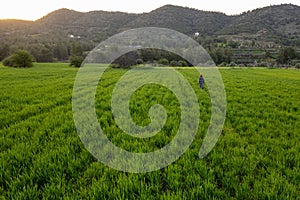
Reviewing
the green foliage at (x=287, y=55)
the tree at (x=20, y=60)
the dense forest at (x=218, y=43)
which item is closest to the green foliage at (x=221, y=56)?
the dense forest at (x=218, y=43)

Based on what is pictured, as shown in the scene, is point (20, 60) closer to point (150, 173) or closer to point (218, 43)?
point (150, 173)

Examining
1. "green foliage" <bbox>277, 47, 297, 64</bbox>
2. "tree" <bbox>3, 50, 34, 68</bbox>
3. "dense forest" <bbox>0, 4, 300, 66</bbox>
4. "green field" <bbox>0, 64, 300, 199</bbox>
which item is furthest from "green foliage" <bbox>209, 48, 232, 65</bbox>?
"green field" <bbox>0, 64, 300, 199</bbox>

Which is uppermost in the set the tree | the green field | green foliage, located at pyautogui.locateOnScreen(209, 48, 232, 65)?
green foliage, located at pyautogui.locateOnScreen(209, 48, 232, 65)

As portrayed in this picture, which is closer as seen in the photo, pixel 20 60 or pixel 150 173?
pixel 150 173

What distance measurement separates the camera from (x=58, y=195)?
3.01m

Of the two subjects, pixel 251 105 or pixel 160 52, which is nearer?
pixel 251 105

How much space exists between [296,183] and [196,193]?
1.68m

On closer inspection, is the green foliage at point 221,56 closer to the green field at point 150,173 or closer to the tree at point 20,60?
the tree at point 20,60

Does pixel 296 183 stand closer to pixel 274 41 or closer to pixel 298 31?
pixel 274 41

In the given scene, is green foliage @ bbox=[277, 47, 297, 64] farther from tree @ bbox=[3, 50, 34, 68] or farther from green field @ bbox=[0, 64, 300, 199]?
green field @ bbox=[0, 64, 300, 199]

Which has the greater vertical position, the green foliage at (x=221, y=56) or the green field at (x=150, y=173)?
the green foliage at (x=221, y=56)

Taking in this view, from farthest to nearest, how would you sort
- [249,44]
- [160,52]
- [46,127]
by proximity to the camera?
[249,44] → [160,52] → [46,127]

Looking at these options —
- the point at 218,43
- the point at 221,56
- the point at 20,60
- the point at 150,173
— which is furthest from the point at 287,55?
the point at 150,173

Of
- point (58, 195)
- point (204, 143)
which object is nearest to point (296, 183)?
point (204, 143)
